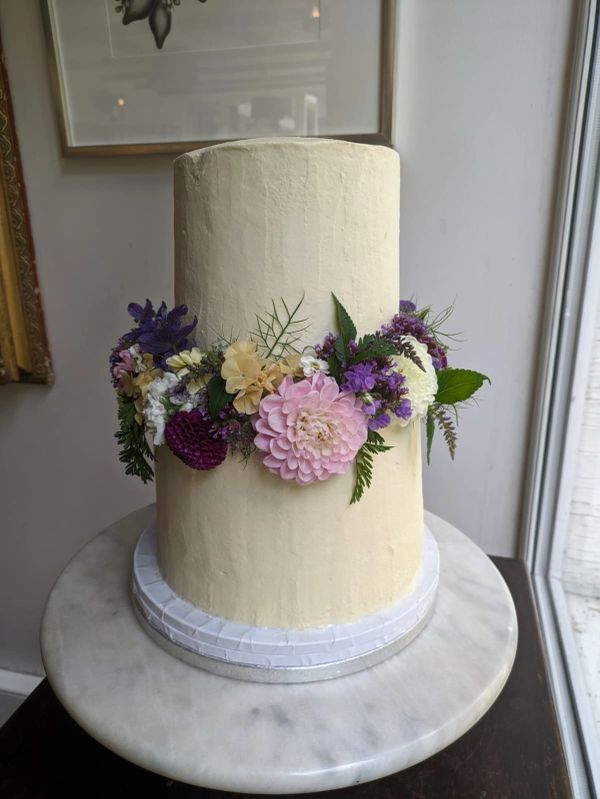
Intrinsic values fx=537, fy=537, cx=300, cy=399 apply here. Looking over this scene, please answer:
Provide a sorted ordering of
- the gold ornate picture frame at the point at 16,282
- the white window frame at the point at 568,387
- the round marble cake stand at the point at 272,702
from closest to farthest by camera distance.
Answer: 1. the round marble cake stand at the point at 272,702
2. the white window frame at the point at 568,387
3. the gold ornate picture frame at the point at 16,282

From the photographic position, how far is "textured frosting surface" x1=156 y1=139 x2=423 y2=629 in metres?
0.53

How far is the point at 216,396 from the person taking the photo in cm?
54

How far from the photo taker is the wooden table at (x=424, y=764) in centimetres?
62

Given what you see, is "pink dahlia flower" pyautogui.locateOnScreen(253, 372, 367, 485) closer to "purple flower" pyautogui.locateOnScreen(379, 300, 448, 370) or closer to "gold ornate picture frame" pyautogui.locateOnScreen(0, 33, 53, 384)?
"purple flower" pyautogui.locateOnScreen(379, 300, 448, 370)

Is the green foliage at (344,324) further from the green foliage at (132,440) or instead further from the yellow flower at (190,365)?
the green foliage at (132,440)

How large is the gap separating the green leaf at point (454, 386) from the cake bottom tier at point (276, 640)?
24cm

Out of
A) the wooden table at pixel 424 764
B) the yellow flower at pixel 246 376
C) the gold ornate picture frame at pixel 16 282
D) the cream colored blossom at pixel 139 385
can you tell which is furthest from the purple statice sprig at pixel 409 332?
the gold ornate picture frame at pixel 16 282

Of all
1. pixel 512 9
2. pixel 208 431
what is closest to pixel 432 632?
pixel 208 431

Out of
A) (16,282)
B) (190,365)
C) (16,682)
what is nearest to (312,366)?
(190,365)

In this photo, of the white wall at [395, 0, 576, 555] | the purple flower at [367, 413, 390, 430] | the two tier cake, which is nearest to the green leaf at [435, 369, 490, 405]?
the two tier cake

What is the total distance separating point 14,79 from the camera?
99 centimetres

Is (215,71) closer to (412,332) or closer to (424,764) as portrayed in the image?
(412,332)

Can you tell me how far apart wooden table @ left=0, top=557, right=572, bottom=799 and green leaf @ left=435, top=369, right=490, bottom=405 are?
428 mm

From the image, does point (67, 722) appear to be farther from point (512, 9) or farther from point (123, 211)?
point (512, 9)
